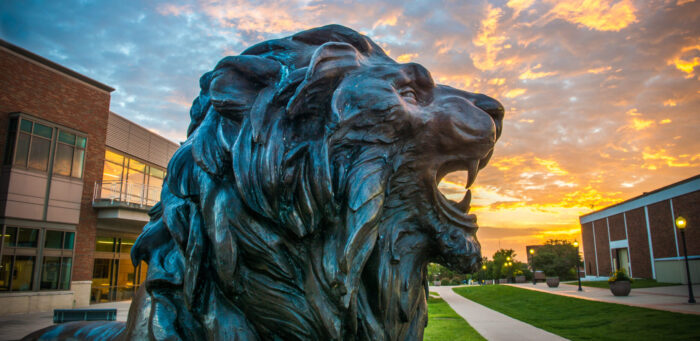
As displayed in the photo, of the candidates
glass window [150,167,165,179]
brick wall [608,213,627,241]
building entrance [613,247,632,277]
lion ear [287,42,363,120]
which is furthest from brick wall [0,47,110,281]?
building entrance [613,247,632,277]

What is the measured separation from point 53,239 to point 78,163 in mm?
4235

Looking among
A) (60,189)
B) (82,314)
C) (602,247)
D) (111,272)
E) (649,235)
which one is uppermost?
(60,189)

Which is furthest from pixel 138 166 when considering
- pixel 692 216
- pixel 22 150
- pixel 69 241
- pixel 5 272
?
pixel 692 216

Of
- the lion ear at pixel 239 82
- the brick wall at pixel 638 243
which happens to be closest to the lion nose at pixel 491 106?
the lion ear at pixel 239 82

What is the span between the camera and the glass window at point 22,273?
67.3 feet

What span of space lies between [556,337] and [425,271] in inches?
430

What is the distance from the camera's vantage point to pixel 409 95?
1.65 m

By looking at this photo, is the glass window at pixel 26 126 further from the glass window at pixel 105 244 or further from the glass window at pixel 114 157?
the glass window at pixel 105 244

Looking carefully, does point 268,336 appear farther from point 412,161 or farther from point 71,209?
point 71,209

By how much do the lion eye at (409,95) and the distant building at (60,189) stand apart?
2450 cm

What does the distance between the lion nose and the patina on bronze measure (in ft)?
0.20

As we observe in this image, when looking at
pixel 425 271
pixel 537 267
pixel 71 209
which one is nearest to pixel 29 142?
pixel 71 209

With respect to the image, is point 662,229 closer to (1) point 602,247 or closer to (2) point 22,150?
(1) point 602,247

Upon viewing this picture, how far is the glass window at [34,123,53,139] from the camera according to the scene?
867 inches
